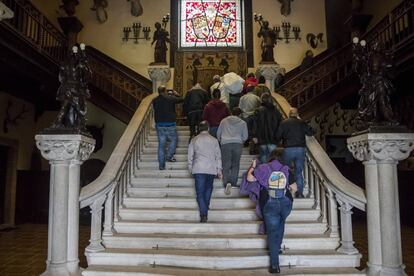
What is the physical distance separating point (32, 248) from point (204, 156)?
3.97 meters

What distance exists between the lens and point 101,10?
14.1 m

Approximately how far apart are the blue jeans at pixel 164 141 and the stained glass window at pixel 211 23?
792cm

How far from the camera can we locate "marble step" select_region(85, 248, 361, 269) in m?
4.68

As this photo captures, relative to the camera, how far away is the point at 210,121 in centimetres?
699

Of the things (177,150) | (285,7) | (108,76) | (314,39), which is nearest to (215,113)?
(177,150)

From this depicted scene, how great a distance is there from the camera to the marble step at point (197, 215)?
5590 mm

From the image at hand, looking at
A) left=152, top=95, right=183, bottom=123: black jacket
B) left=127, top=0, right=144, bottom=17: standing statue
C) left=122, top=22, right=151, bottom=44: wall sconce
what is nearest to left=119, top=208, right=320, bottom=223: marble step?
left=152, top=95, right=183, bottom=123: black jacket

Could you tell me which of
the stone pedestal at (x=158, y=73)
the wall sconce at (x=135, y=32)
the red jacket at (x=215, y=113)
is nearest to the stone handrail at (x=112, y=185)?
the red jacket at (x=215, y=113)

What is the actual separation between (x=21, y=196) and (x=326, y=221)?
8.69m

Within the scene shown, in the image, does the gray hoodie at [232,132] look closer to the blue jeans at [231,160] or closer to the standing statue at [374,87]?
the blue jeans at [231,160]

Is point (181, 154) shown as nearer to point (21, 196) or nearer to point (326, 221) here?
point (326, 221)

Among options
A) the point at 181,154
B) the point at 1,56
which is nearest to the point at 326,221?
the point at 181,154

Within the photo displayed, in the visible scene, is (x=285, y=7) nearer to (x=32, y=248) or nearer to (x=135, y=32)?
(x=135, y=32)

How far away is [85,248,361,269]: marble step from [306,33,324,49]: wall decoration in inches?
417
